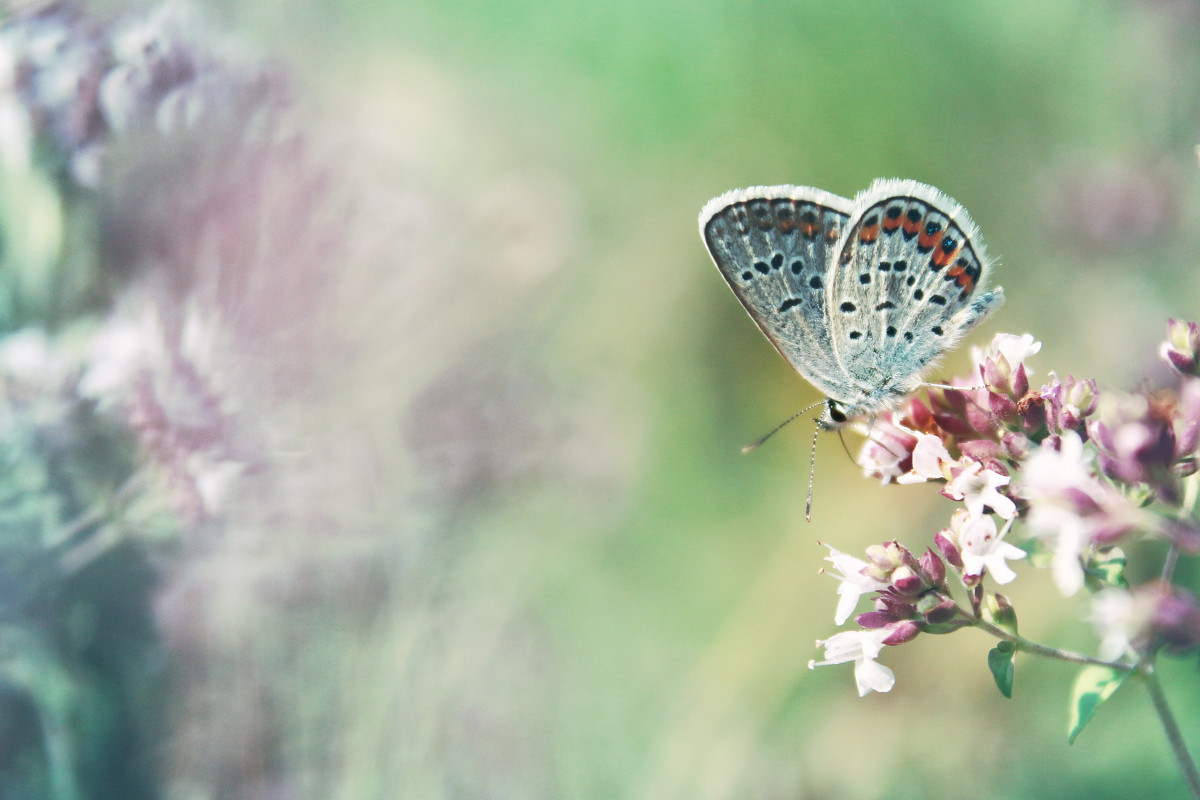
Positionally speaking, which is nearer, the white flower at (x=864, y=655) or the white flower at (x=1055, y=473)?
the white flower at (x=1055, y=473)

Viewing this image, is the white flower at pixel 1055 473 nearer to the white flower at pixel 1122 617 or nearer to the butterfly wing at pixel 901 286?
the white flower at pixel 1122 617

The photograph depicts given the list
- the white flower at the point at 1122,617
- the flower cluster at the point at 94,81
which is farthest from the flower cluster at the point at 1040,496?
the flower cluster at the point at 94,81

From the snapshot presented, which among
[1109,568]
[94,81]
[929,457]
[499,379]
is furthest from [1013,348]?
[94,81]

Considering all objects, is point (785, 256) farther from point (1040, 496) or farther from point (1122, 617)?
point (1122, 617)

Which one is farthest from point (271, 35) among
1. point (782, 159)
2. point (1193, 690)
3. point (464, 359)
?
point (1193, 690)

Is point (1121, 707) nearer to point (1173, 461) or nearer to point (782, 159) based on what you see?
point (1173, 461)

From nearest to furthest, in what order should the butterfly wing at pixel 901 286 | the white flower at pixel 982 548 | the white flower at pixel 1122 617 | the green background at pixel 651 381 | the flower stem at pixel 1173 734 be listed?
1. the white flower at pixel 1122 617
2. the flower stem at pixel 1173 734
3. the white flower at pixel 982 548
4. the butterfly wing at pixel 901 286
5. the green background at pixel 651 381
